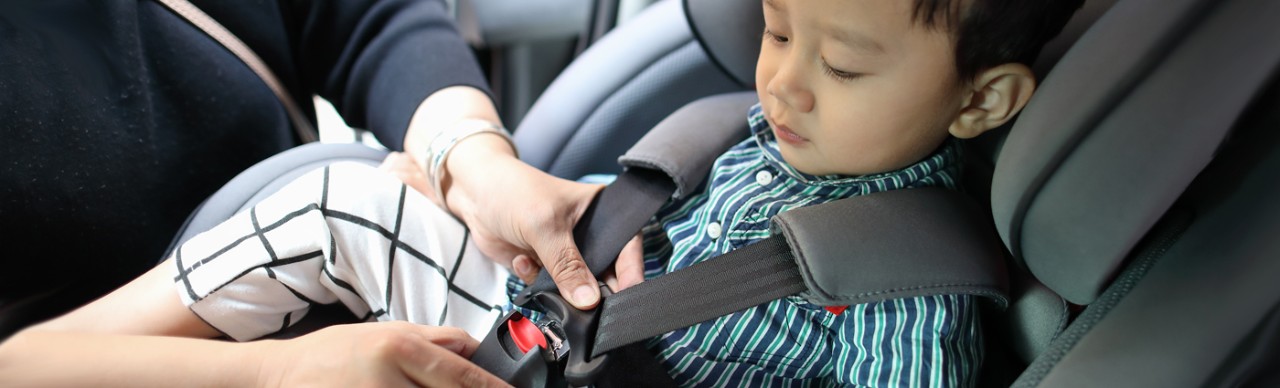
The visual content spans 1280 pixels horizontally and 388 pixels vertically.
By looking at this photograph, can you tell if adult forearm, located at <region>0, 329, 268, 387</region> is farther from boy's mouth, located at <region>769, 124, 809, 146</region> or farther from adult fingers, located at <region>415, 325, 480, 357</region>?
boy's mouth, located at <region>769, 124, 809, 146</region>

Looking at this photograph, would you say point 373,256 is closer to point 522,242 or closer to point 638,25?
point 522,242

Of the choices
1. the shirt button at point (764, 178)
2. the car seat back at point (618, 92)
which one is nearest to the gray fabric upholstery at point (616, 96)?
the car seat back at point (618, 92)

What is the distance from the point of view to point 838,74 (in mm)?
660

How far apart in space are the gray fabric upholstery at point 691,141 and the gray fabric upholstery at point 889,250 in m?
0.14

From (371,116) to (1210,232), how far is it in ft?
2.51

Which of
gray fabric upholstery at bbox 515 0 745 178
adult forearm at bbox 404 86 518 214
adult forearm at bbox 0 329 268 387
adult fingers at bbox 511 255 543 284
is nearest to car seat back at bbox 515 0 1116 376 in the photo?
gray fabric upholstery at bbox 515 0 745 178

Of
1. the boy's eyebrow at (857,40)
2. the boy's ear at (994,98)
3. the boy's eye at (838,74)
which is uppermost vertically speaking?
the boy's eyebrow at (857,40)

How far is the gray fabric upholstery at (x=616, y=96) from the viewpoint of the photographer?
1005mm

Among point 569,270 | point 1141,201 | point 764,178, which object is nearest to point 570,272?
point 569,270

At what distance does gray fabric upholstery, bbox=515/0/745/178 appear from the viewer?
100 centimetres

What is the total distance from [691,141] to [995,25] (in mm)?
319

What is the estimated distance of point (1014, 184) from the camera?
Result: 56cm

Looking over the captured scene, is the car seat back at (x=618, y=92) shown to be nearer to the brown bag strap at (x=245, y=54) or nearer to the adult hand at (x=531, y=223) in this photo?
the adult hand at (x=531, y=223)

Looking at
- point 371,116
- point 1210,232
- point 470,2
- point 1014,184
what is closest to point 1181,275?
point 1210,232
